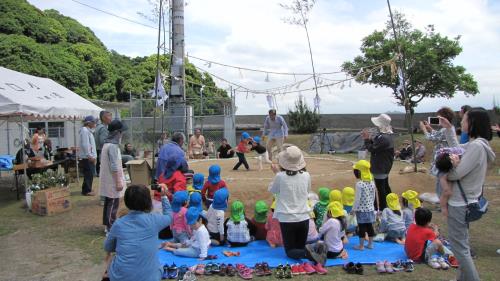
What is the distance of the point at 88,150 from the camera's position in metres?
10.4

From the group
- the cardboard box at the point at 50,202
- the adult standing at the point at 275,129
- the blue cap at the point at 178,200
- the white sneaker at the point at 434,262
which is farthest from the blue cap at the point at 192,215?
the adult standing at the point at 275,129

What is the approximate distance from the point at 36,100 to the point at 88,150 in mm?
1605

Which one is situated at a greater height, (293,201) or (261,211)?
(293,201)

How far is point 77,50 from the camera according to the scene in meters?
27.0

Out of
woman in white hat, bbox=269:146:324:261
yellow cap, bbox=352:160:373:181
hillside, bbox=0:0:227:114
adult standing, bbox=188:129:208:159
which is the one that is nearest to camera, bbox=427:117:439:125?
yellow cap, bbox=352:160:373:181

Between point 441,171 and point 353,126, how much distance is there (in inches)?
1050

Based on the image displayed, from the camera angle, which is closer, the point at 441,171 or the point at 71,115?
the point at 441,171

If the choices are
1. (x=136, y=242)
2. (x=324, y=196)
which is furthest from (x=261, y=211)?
(x=136, y=242)

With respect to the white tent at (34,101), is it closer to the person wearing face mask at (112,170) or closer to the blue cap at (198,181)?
the person wearing face mask at (112,170)

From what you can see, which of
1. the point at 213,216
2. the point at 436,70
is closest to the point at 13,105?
the point at 213,216

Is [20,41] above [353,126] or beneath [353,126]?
above

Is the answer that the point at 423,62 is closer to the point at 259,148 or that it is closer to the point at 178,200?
the point at 259,148

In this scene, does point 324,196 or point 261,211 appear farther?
point 261,211

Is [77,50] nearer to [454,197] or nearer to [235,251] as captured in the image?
[235,251]
